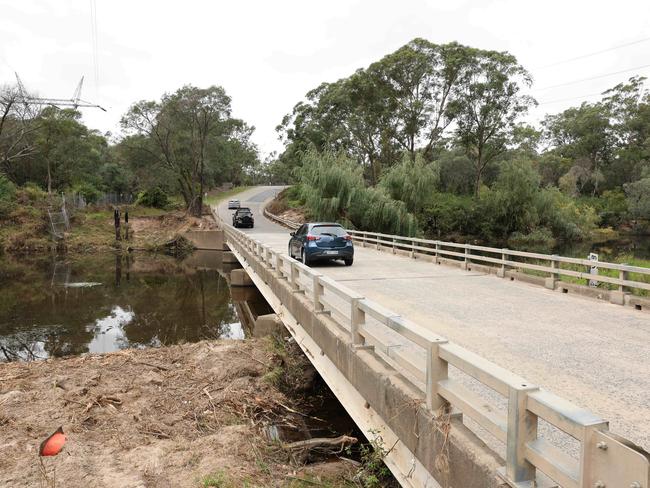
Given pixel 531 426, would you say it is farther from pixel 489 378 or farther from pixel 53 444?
pixel 53 444

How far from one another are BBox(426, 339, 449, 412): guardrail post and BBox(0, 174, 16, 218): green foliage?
158ft

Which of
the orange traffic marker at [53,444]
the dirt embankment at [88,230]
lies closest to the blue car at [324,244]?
the orange traffic marker at [53,444]

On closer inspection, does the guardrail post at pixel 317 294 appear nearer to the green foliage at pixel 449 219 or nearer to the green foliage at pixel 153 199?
the green foliage at pixel 449 219

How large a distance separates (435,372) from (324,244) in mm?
12091

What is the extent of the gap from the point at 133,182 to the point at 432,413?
260 ft

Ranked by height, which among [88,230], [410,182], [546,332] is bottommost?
[546,332]

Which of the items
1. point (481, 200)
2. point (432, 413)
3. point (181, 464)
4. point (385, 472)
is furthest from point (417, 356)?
point (481, 200)

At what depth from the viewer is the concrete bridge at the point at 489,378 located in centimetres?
296

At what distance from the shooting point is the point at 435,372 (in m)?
4.17

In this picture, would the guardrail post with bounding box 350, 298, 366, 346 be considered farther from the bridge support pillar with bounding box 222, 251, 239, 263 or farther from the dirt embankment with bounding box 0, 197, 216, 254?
the dirt embankment with bounding box 0, 197, 216, 254

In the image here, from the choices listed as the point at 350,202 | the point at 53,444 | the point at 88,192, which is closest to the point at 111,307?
the point at 53,444

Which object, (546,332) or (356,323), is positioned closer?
(356,323)

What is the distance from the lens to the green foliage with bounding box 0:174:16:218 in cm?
4225

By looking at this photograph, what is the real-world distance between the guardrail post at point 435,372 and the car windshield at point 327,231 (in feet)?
40.0
